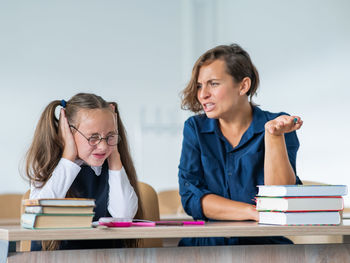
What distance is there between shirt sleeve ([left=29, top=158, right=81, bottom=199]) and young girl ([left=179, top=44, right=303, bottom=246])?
1.51ft

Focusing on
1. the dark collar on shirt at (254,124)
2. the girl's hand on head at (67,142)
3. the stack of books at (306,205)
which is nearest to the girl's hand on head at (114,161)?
the girl's hand on head at (67,142)

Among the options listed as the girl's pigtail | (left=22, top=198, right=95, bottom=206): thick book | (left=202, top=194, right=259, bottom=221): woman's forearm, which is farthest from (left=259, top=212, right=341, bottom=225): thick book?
the girl's pigtail

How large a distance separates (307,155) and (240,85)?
340cm

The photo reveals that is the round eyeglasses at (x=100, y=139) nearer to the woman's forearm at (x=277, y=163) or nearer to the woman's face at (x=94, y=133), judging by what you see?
the woman's face at (x=94, y=133)

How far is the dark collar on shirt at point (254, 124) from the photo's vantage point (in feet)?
6.68

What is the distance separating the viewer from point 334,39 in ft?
17.2

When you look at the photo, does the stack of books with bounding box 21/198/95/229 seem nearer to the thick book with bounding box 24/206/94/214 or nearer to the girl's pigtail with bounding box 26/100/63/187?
the thick book with bounding box 24/206/94/214

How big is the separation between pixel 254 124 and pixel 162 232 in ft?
2.98

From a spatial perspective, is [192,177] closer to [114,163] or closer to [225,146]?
[225,146]

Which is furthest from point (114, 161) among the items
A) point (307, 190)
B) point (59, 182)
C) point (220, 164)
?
point (307, 190)

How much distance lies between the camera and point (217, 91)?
205cm

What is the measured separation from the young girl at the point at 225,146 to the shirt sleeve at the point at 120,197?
0.22 m

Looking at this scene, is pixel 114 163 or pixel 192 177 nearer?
pixel 114 163

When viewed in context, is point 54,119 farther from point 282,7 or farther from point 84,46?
point 282,7
